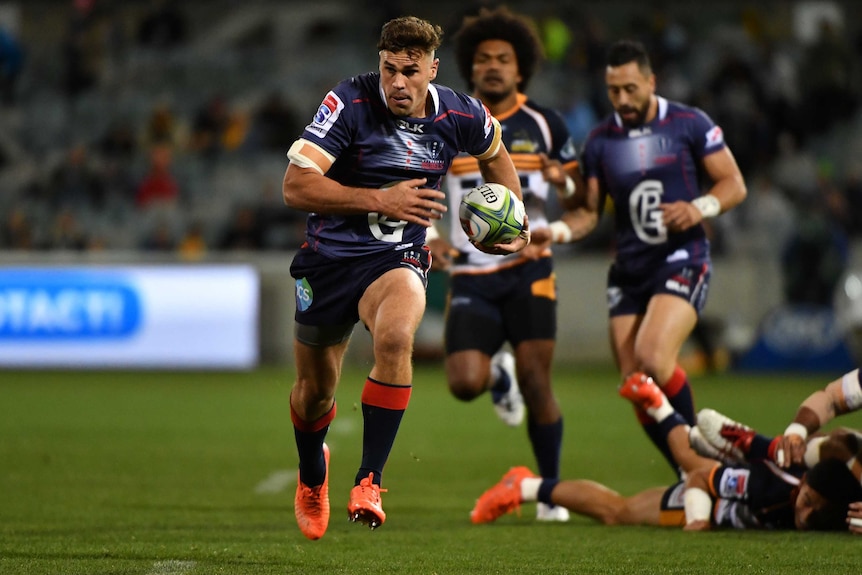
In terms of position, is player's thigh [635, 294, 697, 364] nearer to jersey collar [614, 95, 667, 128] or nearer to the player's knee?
the player's knee

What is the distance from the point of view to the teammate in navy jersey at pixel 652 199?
25.6ft

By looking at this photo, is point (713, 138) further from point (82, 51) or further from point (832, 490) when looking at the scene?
point (82, 51)

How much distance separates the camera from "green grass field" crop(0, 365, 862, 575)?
5527 millimetres

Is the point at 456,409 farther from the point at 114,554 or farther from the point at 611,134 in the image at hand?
the point at 114,554

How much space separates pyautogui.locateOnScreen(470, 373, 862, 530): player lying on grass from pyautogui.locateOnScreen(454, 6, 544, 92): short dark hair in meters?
2.22

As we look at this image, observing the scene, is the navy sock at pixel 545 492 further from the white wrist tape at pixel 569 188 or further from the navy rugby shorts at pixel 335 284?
the white wrist tape at pixel 569 188

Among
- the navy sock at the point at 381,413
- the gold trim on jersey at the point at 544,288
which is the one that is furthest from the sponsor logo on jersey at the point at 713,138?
the navy sock at the point at 381,413

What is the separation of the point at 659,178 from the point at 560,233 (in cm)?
66

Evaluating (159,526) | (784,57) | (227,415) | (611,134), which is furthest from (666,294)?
(784,57)

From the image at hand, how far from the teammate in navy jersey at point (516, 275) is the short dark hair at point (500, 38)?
0.03 meters

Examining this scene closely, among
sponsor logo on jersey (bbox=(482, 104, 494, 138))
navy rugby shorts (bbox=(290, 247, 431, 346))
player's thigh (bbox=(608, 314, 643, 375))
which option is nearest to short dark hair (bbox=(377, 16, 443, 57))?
sponsor logo on jersey (bbox=(482, 104, 494, 138))

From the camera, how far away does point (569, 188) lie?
8023mm

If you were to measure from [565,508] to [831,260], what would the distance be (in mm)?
11349

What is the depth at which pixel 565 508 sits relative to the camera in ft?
23.2
